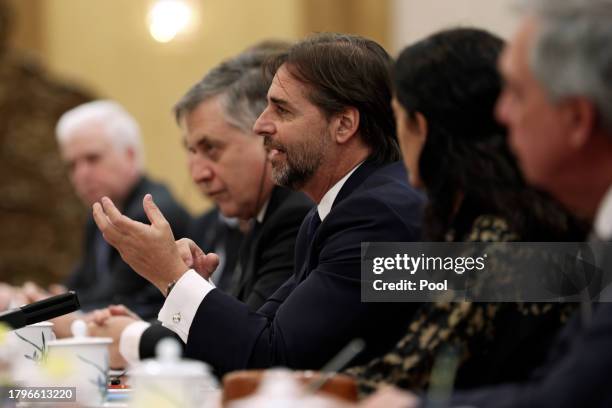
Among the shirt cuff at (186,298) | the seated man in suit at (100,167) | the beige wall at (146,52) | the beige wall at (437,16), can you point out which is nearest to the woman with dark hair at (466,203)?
the shirt cuff at (186,298)

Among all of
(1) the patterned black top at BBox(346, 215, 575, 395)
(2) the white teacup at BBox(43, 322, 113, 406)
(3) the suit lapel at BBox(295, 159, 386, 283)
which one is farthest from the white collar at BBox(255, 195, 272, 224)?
(1) the patterned black top at BBox(346, 215, 575, 395)

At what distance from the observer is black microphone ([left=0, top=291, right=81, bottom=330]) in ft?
8.33

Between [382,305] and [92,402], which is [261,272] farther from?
[92,402]

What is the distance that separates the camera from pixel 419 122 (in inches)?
88.0

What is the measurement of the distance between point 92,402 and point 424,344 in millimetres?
664

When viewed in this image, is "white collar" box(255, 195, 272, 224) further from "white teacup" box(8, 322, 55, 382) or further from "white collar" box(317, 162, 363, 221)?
"white teacup" box(8, 322, 55, 382)

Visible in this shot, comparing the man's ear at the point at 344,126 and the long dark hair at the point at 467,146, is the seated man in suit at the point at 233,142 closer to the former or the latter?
the man's ear at the point at 344,126

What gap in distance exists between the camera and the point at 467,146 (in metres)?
2.20

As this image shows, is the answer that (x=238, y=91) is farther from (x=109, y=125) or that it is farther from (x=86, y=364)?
(x=109, y=125)

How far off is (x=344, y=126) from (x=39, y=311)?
91cm

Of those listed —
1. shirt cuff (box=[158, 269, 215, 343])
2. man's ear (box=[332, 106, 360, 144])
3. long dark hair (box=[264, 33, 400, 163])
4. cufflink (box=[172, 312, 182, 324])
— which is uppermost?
long dark hair (box=[264, 33, 400, 163])

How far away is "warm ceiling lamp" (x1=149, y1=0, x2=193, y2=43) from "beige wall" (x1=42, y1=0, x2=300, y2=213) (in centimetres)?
5

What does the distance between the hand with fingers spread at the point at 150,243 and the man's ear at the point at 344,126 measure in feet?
1.76

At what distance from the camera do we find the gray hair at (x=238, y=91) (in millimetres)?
3816
